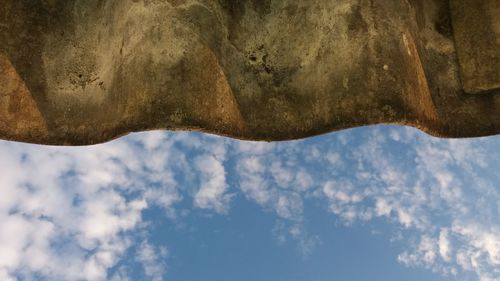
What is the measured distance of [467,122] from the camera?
342 centimetres

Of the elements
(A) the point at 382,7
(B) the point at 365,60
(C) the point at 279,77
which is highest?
(A) the point at 382,7

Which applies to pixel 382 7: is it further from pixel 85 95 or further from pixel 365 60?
pixel 85 95

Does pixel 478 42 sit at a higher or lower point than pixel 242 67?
higher

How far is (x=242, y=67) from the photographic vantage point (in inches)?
135

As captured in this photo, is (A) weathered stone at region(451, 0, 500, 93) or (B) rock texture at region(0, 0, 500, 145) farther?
(A) weathered stone at region(451, 0, 500, 93)

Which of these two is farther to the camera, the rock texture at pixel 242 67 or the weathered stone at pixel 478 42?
the weathered stone at pixel 478 42

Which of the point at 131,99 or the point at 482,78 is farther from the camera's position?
the point at 482,78

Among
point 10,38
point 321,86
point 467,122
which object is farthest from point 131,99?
point 467,122

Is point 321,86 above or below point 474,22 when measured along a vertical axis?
below

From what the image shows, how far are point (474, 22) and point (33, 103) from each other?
9.43 feet

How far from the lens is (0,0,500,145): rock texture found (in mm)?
3172

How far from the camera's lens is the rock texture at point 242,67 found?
317 cm

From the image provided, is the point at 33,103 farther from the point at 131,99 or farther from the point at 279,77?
the point at 279,77

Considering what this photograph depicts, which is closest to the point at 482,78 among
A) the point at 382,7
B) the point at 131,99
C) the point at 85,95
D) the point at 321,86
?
the point at 382,7
